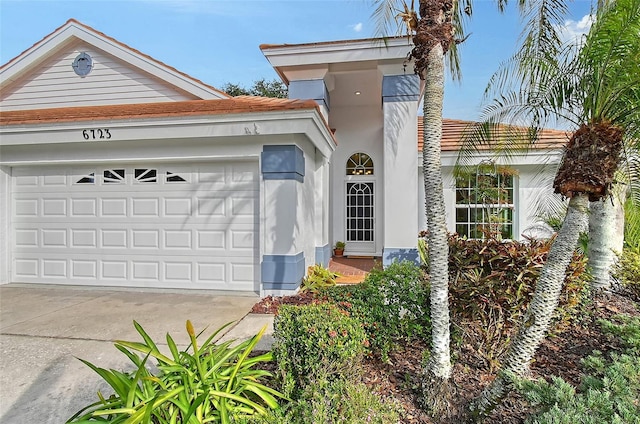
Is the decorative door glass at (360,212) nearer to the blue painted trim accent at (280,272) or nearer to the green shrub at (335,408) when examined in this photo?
Answer: the blue painted trim accent at (280,272)

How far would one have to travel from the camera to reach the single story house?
641 centimetres

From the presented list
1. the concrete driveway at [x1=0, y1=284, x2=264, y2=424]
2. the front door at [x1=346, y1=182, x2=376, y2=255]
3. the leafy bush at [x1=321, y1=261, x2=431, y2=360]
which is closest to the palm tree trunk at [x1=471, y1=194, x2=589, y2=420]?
the leafy bush at [x1=321, y1=261, x2=431, y2=360]

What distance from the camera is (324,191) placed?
9.41 metres

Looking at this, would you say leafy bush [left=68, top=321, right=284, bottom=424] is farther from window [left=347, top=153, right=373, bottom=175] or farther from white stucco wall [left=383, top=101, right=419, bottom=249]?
window [left=347, top=153, right=373, bottom=175]

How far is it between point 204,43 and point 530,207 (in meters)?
11.3

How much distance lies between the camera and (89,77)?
8.74 meters

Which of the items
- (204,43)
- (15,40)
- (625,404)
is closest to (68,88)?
(15,40)

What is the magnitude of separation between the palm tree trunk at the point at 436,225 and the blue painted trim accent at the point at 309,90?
594 centimetres

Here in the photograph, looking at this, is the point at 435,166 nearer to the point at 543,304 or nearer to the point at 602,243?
the point at 543,304

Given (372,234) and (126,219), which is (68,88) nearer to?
(126,219)

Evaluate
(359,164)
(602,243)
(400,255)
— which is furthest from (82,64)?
(602,243)

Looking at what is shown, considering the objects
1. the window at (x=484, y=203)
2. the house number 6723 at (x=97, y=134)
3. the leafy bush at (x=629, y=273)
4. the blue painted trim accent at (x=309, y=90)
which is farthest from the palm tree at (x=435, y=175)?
the window at (x=484, y=203)

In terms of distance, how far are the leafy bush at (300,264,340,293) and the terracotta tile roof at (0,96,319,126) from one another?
136 inches

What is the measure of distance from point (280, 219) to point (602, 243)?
5.32m
